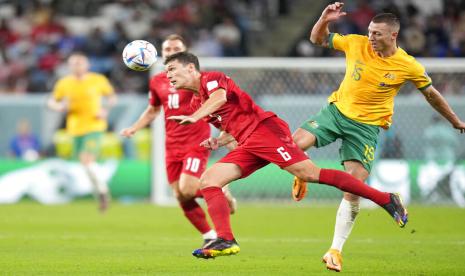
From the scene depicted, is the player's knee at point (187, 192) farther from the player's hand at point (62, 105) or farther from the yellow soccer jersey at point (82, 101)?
the yellow soccer jersey at point (82, 101)

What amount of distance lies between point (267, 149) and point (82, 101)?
30.3 ft

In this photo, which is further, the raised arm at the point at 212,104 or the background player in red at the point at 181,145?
the background player in red at the point at 181,145

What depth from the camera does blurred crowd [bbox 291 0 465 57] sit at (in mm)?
21203

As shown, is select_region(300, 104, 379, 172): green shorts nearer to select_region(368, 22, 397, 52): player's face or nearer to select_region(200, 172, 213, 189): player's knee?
select_region(368, 22, 397, 52): player's face

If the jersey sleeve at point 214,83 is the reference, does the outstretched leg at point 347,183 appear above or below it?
below

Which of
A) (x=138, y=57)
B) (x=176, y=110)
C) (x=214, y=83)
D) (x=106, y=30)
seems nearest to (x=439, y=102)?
(x=214, y=83)

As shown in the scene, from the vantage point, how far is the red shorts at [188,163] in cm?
1087

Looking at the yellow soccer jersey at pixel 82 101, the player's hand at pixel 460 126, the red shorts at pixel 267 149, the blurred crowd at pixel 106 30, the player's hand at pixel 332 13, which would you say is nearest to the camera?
the red shorts at pixel 267 149

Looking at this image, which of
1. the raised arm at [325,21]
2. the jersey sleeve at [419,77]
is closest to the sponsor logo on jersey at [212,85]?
the raised arm at [325,21]

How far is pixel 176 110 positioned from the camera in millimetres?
11008

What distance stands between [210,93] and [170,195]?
1003cm

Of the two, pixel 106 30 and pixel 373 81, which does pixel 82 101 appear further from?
pixel 373 81

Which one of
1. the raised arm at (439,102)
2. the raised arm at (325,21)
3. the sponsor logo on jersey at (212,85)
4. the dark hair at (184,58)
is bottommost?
the raised arm at (439,102)

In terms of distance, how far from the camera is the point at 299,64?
18.0 meters
